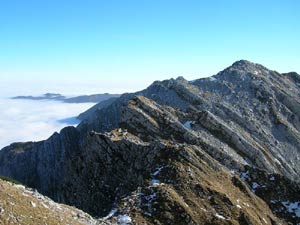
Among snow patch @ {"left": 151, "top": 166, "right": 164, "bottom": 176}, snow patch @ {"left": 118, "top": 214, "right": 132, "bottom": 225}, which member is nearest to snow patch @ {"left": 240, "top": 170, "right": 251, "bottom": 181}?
snow patch @ {"left": 151, "top": 166, "right": 164, "bottom": 176}

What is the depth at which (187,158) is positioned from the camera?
55.0 metres

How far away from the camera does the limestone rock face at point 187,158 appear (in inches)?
1811

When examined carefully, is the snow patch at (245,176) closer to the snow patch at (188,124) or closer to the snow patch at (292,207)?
the snow patch at (292,207)

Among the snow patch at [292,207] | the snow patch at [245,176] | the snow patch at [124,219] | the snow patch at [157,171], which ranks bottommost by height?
the snow patch at [292,207]

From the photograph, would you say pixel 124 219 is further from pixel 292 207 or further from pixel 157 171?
pixel 292 207

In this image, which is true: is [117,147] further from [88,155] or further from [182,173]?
[182,173]

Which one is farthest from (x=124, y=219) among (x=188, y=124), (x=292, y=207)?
(x=188, y=124)

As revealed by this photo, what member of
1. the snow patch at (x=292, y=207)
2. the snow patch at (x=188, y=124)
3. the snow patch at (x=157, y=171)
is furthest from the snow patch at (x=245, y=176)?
the snow patch at (x=157, y=171)

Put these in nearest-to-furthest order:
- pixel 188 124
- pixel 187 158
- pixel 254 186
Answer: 1. pixel 187 158
2. pixel 254 186
3. pixel 188 124

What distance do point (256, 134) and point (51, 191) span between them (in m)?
50.2

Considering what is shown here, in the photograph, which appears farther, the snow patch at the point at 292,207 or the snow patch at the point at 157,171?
the snow patch at the point at 292,207

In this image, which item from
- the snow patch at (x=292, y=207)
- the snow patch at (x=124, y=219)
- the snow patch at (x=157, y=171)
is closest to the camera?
the snow patch at (x=124, y=219)

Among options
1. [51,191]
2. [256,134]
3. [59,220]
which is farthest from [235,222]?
[51,191]

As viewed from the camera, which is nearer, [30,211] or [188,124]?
[30,211]
